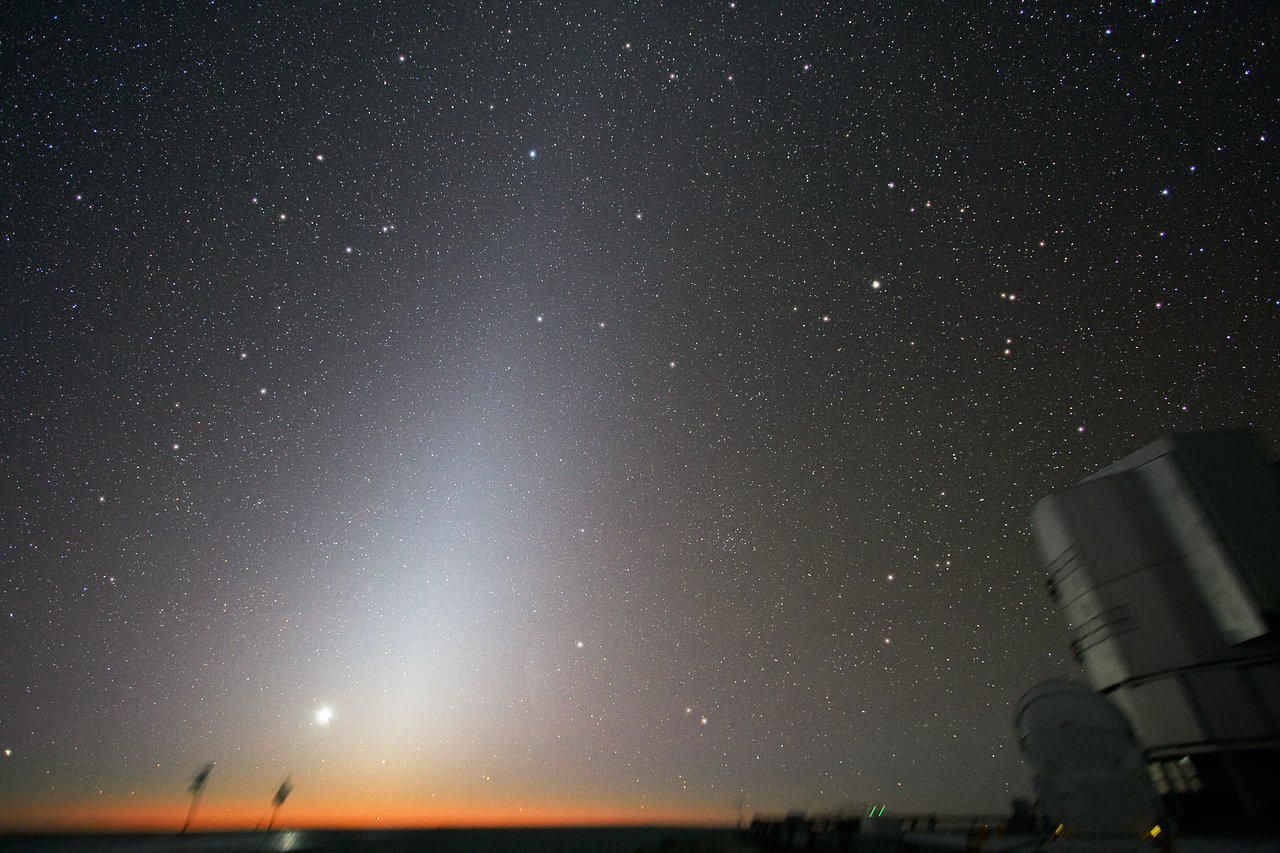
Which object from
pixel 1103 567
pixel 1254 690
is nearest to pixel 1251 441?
pixel 1103 567

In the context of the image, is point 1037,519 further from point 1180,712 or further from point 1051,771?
point 1051,771

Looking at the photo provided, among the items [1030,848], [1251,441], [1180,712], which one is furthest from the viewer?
[1251,441]

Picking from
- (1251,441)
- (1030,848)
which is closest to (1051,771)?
(1030,848)

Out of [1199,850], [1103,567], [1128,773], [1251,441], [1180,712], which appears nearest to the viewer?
[1199,850]

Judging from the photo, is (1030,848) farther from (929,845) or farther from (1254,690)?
(1254,690)

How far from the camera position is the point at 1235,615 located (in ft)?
62.3

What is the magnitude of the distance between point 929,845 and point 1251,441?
697 inches

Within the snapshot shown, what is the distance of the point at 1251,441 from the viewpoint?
21.5 metres

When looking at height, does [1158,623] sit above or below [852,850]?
above

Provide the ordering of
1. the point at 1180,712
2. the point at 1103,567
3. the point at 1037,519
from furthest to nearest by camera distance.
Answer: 1. the point at 1037,519
2. the point at 1103,567
3. the point at 1180,712

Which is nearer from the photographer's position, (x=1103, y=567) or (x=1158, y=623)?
(x=1158, y=623)

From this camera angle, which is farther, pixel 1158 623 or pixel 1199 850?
pixel 1158 623

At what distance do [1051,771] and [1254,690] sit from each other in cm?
640

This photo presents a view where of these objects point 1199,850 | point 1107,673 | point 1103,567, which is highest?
point 1103,567
